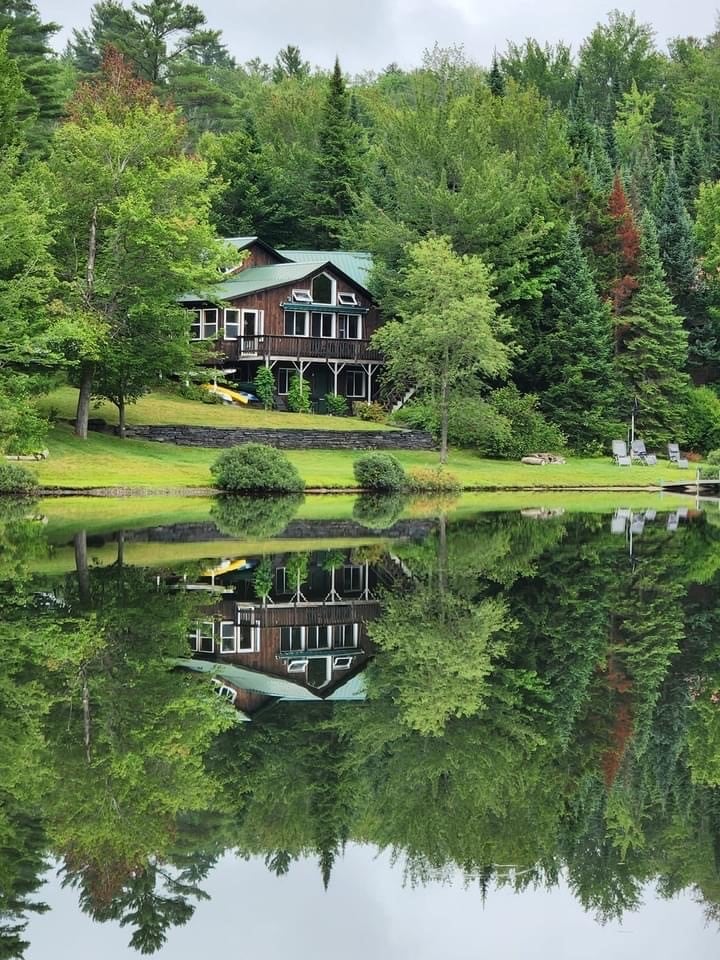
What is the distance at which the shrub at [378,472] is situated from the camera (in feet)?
142

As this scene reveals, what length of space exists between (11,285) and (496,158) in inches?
1268

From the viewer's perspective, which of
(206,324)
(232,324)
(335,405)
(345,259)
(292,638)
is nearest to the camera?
(292,638)

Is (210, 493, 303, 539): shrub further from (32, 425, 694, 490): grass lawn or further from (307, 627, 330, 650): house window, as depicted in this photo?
(307, 627, 330, 650): house window

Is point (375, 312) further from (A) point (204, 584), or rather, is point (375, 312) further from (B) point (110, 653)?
(B) point (110, 653)

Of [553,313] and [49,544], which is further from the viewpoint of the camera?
[553,313]

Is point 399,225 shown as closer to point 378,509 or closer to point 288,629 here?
point 378,509

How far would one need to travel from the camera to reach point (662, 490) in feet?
174

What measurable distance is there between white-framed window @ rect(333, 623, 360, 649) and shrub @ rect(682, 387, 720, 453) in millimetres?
52613

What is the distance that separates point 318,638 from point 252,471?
25.2 metres

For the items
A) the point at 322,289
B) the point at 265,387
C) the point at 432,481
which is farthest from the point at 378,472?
the point at 322,289

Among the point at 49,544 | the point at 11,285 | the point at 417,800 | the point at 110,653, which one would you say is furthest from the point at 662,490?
the point at 417,800

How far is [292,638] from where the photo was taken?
49.3ft

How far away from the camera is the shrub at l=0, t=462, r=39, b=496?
122 feet

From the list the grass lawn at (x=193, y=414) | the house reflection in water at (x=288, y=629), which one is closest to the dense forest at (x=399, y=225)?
the grass lawn at (x=193, y=414)
